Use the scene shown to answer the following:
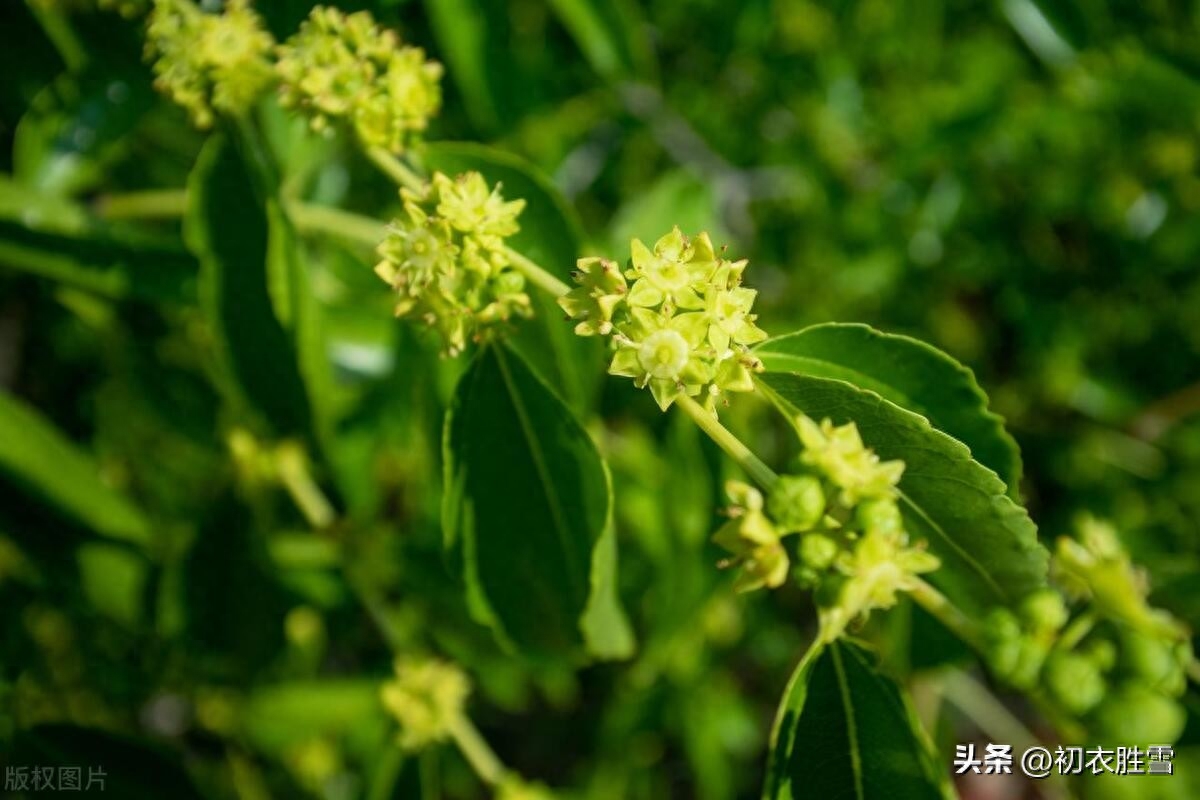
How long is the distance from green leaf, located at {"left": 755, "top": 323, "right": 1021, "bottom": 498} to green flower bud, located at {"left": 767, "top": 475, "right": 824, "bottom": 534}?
0.22 m

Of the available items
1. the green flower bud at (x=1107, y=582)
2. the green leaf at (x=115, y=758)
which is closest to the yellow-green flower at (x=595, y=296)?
the green flower bud at (x=1107, y=582)

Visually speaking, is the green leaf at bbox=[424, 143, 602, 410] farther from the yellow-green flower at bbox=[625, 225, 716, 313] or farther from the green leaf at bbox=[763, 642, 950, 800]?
the green leaf at bbox=[763, 642, 950, 800]

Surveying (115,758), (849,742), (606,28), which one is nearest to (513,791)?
(115,758)

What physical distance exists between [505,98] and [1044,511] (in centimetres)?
340

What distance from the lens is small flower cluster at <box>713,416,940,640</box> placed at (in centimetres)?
133

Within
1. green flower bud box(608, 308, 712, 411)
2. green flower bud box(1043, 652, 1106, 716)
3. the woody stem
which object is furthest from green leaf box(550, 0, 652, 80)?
green flower bud box(1043, 652, 1106, 716)

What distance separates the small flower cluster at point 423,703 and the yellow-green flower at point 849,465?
1.53m

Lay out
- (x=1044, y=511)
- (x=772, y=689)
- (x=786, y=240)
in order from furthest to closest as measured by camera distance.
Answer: (x=772, y=689) → (x=1044, y=511) → (x=786, y=240)

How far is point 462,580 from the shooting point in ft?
5.90

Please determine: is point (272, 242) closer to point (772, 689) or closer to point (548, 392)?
point (548, 392)

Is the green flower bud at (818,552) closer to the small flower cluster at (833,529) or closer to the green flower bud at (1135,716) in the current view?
the small flower cluster at (833,529)

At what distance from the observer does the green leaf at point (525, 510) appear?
1626 millimetres

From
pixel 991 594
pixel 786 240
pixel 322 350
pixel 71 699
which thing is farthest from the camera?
pixel 786 240

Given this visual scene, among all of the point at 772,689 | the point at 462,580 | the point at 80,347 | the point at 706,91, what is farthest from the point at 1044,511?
the point at 80,347
